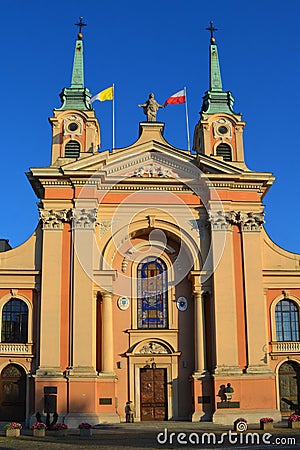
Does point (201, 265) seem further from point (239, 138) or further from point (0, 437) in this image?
point (0, 437)

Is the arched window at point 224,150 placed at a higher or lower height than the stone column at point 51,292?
higher

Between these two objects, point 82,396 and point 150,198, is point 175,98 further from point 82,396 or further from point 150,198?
point 82,396

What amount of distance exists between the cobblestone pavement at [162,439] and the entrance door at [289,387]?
3.33m

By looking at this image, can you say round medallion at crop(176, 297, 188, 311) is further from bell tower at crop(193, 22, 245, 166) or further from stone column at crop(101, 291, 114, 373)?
bell tower at crop(193, 22, 245, 166)

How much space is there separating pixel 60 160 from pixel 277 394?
16052mm

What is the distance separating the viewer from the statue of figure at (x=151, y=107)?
1388 inches

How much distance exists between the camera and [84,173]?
3241cm

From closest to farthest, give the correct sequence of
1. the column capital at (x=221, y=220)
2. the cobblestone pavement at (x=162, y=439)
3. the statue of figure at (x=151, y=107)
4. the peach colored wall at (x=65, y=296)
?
1. the cobblestone pavement at (x=162, y=439)
2. the peach colored wall at (x=65, y=296)
3. the column capital at (x=221, y=220)
4. the statue of figure at (x=151, y=107)

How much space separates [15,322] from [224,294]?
1028 centimetres

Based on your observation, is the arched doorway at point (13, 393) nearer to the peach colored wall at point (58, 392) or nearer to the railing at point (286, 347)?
the peach colored wall at point (58, 392)

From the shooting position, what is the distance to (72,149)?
35562 millimetres

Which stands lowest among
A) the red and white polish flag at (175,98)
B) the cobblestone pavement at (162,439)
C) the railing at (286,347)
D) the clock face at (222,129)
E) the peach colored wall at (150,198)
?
the cobblestone pavement at (162,439)

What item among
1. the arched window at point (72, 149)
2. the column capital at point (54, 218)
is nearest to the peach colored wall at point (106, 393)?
the column capital at point (54, 218)

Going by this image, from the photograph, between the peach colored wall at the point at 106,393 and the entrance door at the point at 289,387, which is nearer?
the peach colored wall at the point at 106,393
